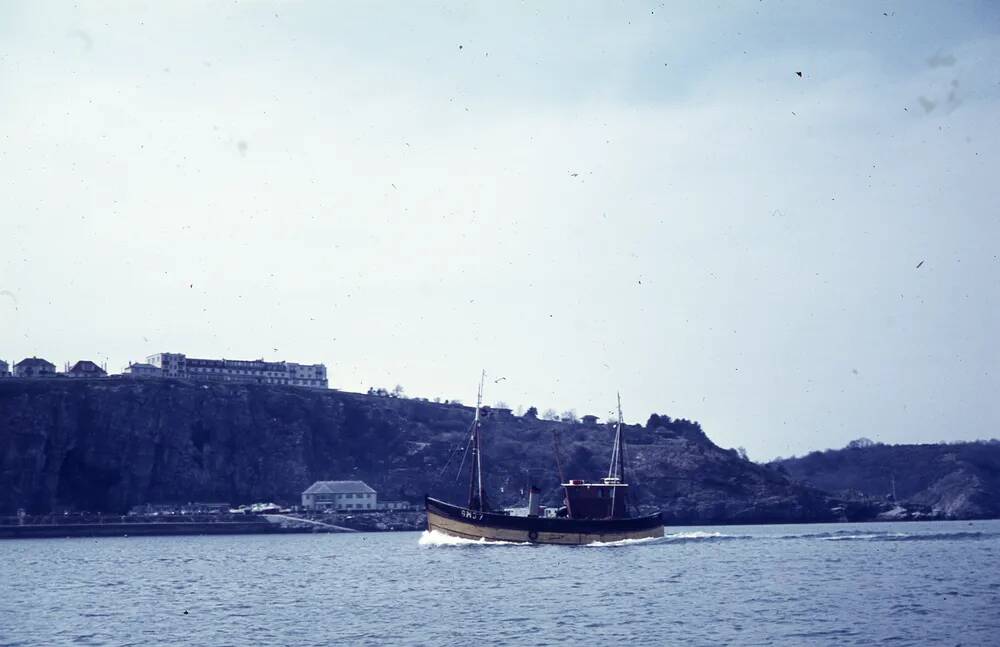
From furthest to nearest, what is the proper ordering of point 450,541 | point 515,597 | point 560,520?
point 450,541, point 560,520, point 515,597

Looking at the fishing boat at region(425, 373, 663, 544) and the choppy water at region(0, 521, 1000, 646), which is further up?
the fishing boat at region(425, 373, 663, 544)

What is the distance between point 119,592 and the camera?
6762cm

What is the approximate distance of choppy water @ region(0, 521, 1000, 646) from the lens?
4647cm

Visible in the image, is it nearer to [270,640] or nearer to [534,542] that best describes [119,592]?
[270,640]

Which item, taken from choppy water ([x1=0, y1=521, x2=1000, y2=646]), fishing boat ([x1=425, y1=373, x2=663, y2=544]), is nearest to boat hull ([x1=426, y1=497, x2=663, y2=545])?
fishing boat ([x1=425, y1=373, x2=663, y2=544])

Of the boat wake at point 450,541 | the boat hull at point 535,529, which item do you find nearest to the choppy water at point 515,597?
the boat hull at point 535,529

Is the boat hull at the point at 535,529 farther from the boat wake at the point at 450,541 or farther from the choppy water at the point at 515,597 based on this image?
the choppy water at the point at 515,597

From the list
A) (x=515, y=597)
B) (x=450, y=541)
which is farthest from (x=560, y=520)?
(x=515, y=597)

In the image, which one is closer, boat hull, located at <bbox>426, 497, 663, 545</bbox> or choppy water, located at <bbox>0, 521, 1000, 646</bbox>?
choppy water, located at <bbox>0, 521, 1000, 646</bbox>

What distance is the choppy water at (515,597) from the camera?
4647 centimetres

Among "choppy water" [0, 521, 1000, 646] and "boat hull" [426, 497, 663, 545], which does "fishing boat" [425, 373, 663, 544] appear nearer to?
"boat hull" [426, 497, 663, 545]

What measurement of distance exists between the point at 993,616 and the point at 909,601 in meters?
7.03

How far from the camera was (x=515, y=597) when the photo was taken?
61031 millimetres

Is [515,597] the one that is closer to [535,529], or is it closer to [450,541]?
[535,529]
